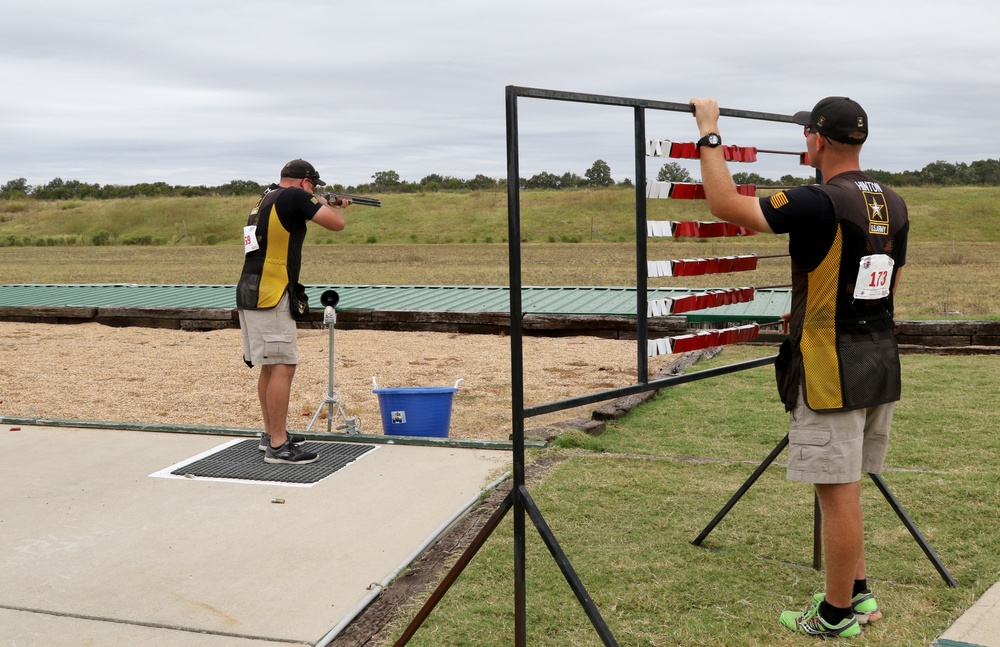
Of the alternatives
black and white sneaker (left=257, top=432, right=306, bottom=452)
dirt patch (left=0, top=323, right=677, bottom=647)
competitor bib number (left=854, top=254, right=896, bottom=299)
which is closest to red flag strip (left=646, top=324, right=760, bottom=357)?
competitor bib number (left=854, top=254, right=896, bottom=299)

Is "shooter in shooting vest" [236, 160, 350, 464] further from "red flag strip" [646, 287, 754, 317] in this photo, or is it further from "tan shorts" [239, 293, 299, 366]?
"red flag strip" [646, 287, 754, 317]

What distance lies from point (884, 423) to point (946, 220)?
173 feet

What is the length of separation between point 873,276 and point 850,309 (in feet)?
0.39

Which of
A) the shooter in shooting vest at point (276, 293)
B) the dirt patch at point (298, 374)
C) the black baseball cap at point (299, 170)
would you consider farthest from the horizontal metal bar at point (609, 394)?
the black baseball cap at point (299, 170)

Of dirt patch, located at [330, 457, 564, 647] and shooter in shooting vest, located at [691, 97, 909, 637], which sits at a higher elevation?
shooter in shooting vest, located at [691, 97, 909, 637]

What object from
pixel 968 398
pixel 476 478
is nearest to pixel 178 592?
pixel 476 478

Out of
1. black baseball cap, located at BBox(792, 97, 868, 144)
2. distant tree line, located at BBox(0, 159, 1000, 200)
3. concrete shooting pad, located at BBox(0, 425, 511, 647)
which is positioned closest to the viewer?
black baseball cap, located at BBox(792, 97, 868, 144)

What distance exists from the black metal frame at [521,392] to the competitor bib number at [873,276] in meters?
0.68

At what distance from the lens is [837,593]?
10.2 feet

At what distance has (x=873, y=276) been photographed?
2.92 m

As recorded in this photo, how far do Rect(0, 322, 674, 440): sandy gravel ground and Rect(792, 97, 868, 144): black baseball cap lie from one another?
404 cm

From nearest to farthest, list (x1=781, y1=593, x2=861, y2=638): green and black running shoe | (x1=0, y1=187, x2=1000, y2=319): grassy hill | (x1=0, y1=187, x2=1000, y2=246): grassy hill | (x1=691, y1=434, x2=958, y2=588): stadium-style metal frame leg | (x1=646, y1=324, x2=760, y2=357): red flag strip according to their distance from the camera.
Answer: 1. (x1=781, y1=593, x2=861, y2=638): green and black running shoe
2. (x1=646, y1=324, x2=760, y2=357): red flag strip
3. (x1=691, y1=434, x2=958, y2=588): stadium-style metal frame leg
4. (x1=0, y1=187, x2=1000, y2=319): grassy hill
5. (x1=0, y1=187, x2=1000, y2=246): grassy hill

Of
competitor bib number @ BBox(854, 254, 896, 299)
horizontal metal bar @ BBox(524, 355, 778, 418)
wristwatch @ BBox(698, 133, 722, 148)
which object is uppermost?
wristwatch @ BBox(698, 133, 722, 148)

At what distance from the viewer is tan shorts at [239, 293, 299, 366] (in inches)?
218
